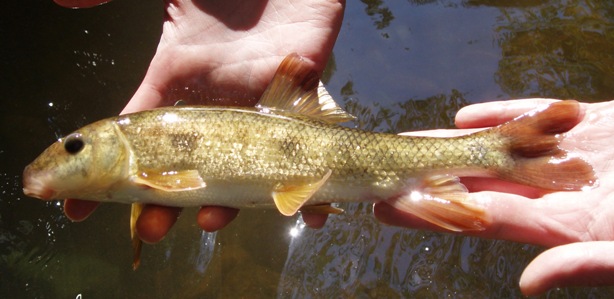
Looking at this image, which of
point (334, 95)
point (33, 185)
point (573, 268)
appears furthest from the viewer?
point (334, 95)

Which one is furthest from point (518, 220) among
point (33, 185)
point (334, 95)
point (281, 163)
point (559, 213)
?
point (334, 95)

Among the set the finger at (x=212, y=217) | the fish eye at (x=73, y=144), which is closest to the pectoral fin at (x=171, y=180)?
the finger at (x=212, y=217)

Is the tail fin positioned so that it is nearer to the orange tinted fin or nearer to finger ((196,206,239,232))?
the orange tinted fin

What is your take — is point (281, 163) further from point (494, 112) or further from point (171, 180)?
point (494, 112)

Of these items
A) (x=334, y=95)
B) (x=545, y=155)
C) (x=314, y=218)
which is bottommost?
(x=334, y=95)

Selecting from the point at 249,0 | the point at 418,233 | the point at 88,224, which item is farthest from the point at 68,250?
the point at 418,233
